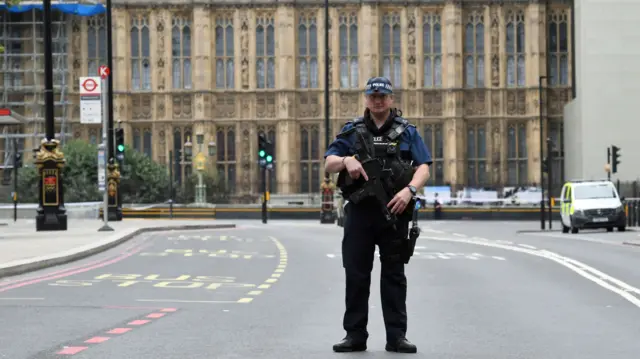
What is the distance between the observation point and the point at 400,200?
8305 mm

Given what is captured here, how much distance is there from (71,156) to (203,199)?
8.35 metres

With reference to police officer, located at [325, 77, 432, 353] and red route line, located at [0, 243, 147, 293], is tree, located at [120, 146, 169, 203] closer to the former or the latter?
red route line, located at [0, 243, 147, 293]

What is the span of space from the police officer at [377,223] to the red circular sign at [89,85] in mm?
23630

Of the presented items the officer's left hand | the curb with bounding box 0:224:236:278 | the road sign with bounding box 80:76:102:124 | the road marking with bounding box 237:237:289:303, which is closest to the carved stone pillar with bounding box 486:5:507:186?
the road sign with bounding box 80:76:102:124

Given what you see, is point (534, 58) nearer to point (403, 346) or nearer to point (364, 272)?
point (364, 272)

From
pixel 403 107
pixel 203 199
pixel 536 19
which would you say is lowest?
pixel 203 199

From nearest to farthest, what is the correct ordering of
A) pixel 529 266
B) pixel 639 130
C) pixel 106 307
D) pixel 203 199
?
pixel 106 307
pixel 529 266
pixel 639 130
pixel 203 199

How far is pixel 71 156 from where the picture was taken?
6912 centimetres

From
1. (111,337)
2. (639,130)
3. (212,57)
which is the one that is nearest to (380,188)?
(111,337)

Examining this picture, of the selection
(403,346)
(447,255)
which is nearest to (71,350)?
(403,346)

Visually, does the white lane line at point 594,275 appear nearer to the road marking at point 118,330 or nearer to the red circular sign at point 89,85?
the road marking at point 118,330

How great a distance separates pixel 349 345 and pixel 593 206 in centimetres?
3129

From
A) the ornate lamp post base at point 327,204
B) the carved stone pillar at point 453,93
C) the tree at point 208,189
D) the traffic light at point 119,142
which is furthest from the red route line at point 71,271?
the carved stone pillar at point 453,93

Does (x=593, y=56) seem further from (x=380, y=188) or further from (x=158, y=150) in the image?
(x=380, y=188)
